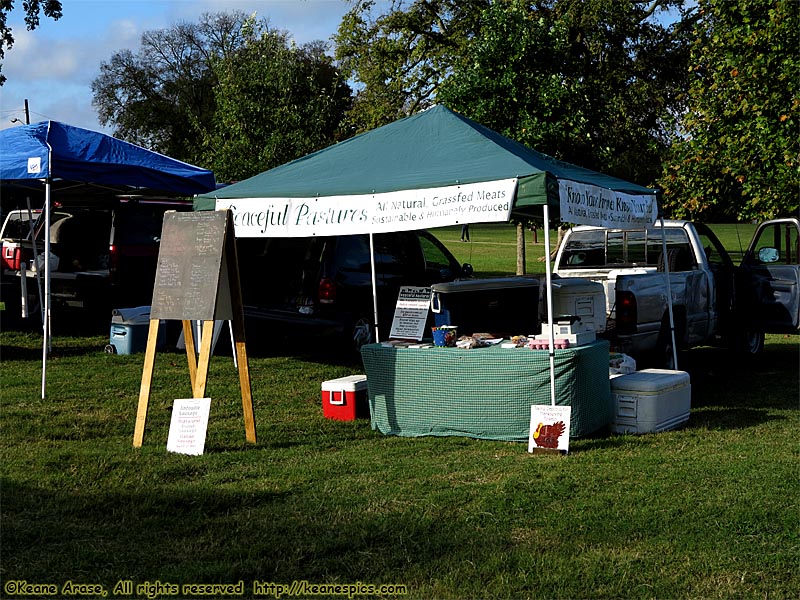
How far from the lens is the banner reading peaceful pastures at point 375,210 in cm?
753

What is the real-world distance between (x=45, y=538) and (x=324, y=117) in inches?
971

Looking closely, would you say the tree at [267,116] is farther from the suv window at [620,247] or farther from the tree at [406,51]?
the suv window at [620,247]

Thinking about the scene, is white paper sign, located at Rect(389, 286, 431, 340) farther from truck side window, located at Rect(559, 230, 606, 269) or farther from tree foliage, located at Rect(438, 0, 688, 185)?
tree foliage, located at Rect(438, 0, 688, 185)

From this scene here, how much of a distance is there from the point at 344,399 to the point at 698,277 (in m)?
5.44

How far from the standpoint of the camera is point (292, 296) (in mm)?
11945

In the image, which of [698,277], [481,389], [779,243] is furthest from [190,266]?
[779,243]

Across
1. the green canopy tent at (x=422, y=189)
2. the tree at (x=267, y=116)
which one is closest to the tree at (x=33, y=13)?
the tree at (x=267, y=116)

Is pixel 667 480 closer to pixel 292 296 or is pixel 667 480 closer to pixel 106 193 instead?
pixel 292 296

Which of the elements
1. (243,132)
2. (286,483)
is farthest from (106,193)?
(243,132)

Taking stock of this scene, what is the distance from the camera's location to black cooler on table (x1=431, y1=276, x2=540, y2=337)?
927 cm

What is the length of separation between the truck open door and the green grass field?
138 inches

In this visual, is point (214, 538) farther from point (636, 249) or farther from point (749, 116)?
point (749, 116)

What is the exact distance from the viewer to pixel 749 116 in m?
17.0

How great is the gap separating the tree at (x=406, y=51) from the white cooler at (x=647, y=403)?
Result: 69.9 feet
